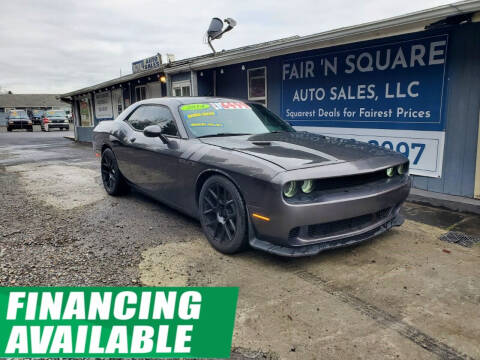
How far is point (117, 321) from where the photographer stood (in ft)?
7.70

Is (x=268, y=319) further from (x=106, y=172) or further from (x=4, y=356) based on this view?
(x=106, y=172)

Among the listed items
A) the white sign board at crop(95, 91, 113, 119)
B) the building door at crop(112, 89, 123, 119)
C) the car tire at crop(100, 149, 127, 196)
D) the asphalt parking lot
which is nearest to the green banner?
the asphalt parking lot

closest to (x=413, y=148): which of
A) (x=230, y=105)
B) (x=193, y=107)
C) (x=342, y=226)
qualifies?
(x=230, y=105)

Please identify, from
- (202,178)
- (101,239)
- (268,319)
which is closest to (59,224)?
(101,239)

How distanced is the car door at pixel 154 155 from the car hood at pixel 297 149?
1.63 feet

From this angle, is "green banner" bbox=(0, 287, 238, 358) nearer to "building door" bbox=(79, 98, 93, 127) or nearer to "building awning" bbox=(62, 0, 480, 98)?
"building awning" bbox=(62, 0, 480, 98)

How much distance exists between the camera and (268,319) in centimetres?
236

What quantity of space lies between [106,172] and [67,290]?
3239mm

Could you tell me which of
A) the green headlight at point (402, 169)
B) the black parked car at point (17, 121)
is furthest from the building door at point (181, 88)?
the black parked car at point (17, 121)

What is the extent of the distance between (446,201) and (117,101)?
13.6 m

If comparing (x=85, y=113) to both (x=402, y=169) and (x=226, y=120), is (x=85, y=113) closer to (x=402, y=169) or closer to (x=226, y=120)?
(x=226, y=120)

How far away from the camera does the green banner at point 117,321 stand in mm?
2107

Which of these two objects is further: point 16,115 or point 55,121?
point 16,115

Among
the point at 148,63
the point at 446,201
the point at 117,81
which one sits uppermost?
the point at 148,63
